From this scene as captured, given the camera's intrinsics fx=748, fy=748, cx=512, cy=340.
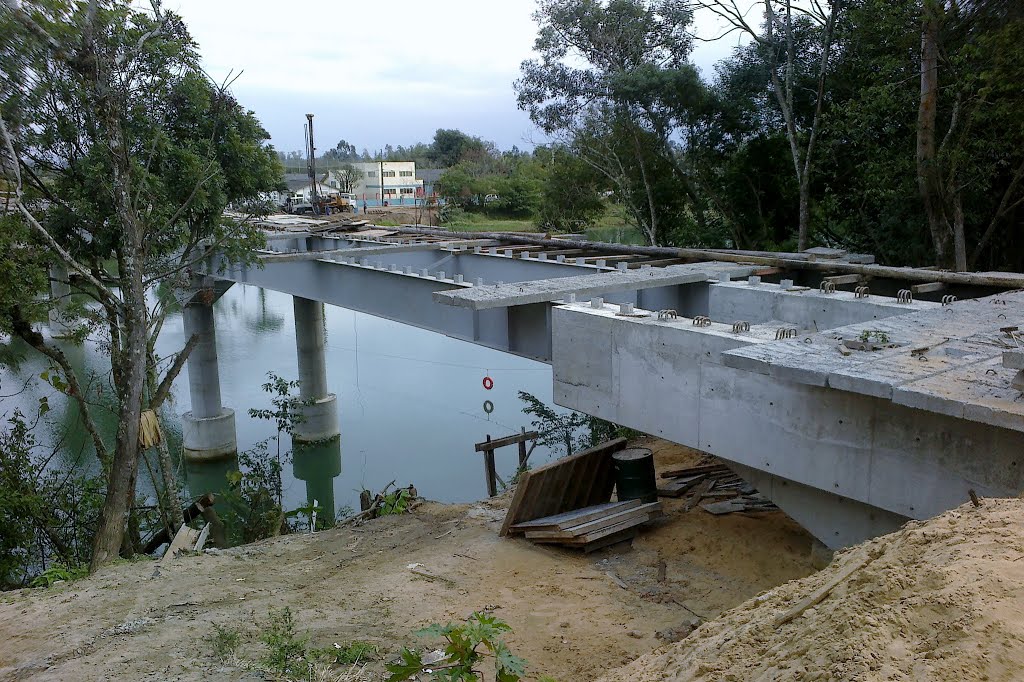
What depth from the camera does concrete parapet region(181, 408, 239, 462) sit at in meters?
22.6

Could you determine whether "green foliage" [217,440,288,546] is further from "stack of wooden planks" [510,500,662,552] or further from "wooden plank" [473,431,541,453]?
"stack of wooden planks" [510,500,662,552]

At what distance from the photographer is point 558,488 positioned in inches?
382

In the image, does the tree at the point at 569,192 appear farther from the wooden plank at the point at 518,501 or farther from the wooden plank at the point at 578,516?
the wooden plank at the point at 518,501

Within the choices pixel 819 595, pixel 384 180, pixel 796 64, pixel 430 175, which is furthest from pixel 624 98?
pixel 384 180

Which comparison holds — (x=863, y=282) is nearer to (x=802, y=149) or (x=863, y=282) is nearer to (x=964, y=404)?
(x=964, y=404)

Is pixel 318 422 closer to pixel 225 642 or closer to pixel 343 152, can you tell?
pixel 225 642

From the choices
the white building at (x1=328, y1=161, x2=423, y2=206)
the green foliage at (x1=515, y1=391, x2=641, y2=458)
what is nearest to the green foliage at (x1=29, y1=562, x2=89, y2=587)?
the green foliage at (x1=515, y1=391, x2=641, y2=458)

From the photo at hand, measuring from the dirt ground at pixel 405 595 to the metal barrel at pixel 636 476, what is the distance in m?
0.44

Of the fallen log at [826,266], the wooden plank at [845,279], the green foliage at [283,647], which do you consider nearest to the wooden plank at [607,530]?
the green foliage at [283,647]

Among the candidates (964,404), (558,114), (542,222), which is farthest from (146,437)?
(542,222)

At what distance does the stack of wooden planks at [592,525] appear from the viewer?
8.70 meters

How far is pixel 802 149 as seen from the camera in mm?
24219

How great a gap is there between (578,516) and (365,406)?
18063 mm

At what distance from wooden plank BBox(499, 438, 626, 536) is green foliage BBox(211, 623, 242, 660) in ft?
12.3
